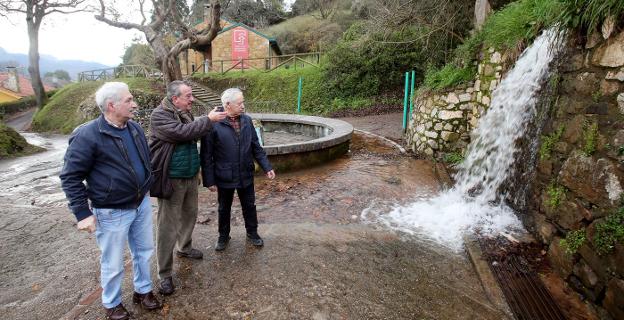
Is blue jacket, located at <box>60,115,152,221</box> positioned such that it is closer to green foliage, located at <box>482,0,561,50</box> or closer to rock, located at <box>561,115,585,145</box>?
rock, located at <box>561,115,585,145</box>

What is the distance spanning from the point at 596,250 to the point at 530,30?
3.21 metres

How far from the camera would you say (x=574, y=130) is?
3084 mm

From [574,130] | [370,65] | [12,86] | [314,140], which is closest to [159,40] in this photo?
[370,65]

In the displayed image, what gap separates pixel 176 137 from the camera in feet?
8.84

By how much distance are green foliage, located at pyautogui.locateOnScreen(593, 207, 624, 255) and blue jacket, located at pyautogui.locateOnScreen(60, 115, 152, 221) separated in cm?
340

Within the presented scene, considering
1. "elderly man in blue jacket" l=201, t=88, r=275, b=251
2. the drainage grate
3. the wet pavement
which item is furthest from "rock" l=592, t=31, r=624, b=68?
"elderly man in blue jacket" l=201, t=88, r=275, b=251

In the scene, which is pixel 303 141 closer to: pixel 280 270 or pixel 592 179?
pixel 280 270

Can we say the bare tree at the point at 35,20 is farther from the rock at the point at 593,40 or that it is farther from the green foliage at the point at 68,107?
the rock at the point at 593,40

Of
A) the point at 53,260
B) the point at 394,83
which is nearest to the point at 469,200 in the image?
the point at 53,260

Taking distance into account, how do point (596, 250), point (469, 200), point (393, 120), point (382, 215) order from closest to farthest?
1. point (596, 250)
2. point (382, 215)
3. point (469, 200)
4. point (393, 120)

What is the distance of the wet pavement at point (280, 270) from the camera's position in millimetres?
2656

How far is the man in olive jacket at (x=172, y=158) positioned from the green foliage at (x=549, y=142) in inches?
127

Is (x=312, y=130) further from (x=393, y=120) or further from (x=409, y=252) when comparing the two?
(x=409, y=252)

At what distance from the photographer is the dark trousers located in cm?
337
